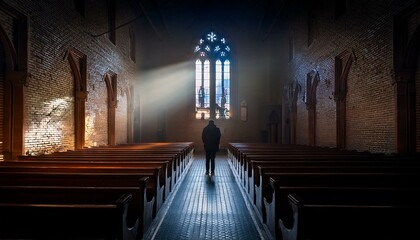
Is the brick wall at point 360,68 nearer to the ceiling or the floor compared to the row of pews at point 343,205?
nearer to the ceiling

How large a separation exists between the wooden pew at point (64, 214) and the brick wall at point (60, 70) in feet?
15.5

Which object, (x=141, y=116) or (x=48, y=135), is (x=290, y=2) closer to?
(x=141, y=116)

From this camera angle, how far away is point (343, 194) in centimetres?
320

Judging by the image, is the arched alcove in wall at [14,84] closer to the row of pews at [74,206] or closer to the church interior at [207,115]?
the church interior at [207,115]

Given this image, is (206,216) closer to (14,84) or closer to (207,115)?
(14,84)

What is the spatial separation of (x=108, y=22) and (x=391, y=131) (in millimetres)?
10332

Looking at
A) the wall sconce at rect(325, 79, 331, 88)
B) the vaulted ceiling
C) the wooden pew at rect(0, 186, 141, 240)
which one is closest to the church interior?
the wooden pew at rect(0, 186, 141, 240)

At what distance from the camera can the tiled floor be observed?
4.20 metres

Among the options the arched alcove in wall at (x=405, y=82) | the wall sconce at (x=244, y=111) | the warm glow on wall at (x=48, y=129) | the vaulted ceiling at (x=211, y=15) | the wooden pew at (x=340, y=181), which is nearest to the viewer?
the wooden pew at (x=340, y=181)

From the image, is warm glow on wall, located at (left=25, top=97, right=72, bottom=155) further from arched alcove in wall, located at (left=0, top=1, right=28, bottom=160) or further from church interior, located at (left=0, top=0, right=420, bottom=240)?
arched alcove in wall, located at (left=0, top=1, right=28, bottom=160)

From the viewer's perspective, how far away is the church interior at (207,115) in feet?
10.3

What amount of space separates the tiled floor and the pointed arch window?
13.1 meters

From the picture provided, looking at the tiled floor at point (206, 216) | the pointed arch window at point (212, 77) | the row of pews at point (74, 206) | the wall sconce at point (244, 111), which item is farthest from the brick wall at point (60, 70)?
the wall sconce at point (244, 111)

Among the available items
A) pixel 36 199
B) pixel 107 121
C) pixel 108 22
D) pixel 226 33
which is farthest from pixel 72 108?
pixel 226 33
